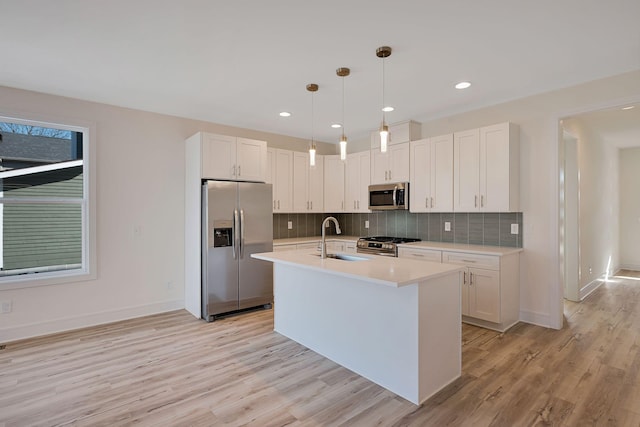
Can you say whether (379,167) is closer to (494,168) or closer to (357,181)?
(357,181)

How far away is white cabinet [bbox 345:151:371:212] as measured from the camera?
5328 mm

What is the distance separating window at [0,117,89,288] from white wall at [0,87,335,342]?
161mm

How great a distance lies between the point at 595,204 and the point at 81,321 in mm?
7574

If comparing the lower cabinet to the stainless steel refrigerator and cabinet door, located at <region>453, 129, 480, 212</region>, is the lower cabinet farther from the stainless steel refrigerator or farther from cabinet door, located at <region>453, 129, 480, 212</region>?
the stainless steel refrigerator

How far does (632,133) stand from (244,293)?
676 centimetres

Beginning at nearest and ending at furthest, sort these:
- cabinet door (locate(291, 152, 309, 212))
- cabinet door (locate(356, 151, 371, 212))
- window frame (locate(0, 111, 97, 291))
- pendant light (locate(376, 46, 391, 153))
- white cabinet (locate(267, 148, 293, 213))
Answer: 1. pendant light (locate(376, 46, 391, 153))
2. window frame (locate(0, 111, 97, 291))
3. white cabinet (locate(267, 148, 293, 213))
4. cabinet door (locate(356, 151, 371, 212))
5. cabinet door (locate(291, 152, 309, 212))

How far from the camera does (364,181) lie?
5.36 meters

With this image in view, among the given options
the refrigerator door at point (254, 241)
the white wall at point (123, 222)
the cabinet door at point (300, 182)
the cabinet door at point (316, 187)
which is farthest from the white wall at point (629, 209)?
the white wall at point (123, 222)

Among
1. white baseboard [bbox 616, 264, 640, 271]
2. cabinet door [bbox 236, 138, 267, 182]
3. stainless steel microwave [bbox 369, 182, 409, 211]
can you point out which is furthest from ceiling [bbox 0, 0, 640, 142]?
white baseboard [bbox 616, 264, 640, 271]

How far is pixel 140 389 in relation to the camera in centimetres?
250

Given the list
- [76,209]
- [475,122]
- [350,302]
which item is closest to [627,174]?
[475,122]

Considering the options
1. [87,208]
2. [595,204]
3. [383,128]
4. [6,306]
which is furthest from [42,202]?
[595,204]

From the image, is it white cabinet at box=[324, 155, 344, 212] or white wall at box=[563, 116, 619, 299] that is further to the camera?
white cabinet at box=[324, 155, 344, 212]

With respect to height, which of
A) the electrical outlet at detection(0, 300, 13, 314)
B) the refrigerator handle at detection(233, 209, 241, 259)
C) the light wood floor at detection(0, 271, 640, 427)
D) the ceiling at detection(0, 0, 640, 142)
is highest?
the ceiling at detection(0, 0, 640, 142)
